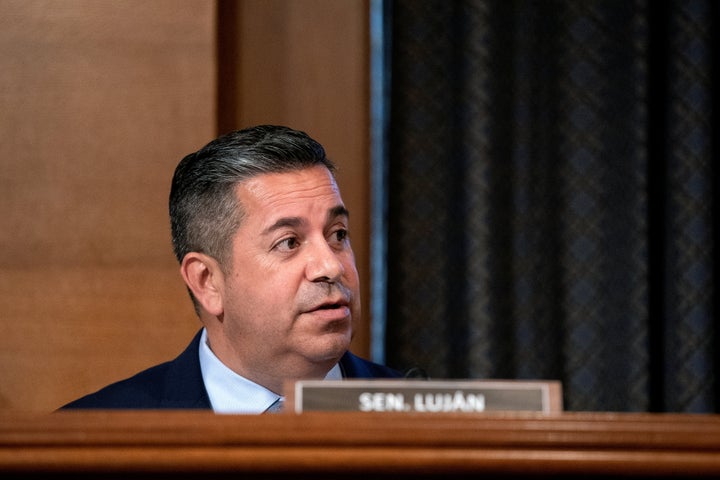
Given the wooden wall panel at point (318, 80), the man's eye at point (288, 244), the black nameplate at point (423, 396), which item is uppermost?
the wooden wall panel at point (318, 80)

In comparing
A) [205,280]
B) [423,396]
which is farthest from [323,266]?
[423,396]

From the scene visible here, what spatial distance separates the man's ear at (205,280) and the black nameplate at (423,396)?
74 centimetres

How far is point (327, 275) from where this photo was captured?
1.42 metres

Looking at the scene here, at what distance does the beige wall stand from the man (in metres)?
0.59

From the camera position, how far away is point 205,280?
1.56 meters

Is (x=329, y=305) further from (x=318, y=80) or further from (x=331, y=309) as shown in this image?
(x=318, y=80)

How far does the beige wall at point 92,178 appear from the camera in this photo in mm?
2160

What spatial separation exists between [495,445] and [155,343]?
→ 64.4 inches

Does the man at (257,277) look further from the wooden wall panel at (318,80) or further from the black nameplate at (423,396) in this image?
the wooden wall panel at (318,80)

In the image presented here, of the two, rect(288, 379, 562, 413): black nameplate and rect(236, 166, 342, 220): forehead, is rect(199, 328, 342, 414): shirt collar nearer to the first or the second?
rect(236, 166, 342, 220): forehead

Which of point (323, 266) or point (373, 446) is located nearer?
point (373, 446)

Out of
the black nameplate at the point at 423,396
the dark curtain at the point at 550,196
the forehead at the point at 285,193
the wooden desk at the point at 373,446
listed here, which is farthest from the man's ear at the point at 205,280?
the dark curtain at the point at 550,196

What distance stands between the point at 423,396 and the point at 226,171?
2.77ft

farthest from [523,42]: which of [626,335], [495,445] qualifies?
[495,445]
